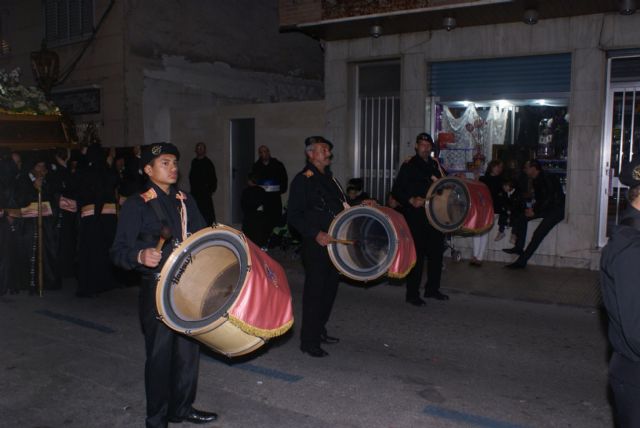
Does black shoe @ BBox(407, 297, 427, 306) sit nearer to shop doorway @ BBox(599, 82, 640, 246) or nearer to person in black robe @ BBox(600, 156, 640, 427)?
shop doorway @ BBox(599, 82, 640, 246)

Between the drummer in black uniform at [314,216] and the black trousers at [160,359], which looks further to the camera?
the drummer in black uniform at [314,216]

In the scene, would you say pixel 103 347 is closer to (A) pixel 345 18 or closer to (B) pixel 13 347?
(B) pixel 13 347

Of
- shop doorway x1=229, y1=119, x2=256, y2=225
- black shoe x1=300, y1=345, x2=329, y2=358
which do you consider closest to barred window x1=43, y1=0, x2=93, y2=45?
shop doorway x1=229, y1=119, x2=256, y2=225

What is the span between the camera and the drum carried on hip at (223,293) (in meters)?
3.56

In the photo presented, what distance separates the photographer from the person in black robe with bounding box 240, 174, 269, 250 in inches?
470

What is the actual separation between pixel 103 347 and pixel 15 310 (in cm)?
223

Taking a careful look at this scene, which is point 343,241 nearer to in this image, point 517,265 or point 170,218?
point 170,218

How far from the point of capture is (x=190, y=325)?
3627 mm

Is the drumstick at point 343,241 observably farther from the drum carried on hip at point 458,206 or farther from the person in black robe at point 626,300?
the person in black robe at point 626,300

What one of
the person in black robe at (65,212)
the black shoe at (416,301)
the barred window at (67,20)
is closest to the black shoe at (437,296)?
the black shoe at (416,301)

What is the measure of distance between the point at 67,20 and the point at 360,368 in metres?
14.6

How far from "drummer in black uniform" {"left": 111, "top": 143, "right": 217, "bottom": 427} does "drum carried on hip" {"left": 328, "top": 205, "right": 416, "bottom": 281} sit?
192 cm

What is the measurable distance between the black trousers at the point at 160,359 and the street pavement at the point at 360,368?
1.89 ft

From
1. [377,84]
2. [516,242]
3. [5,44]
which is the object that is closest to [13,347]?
[516,242]
